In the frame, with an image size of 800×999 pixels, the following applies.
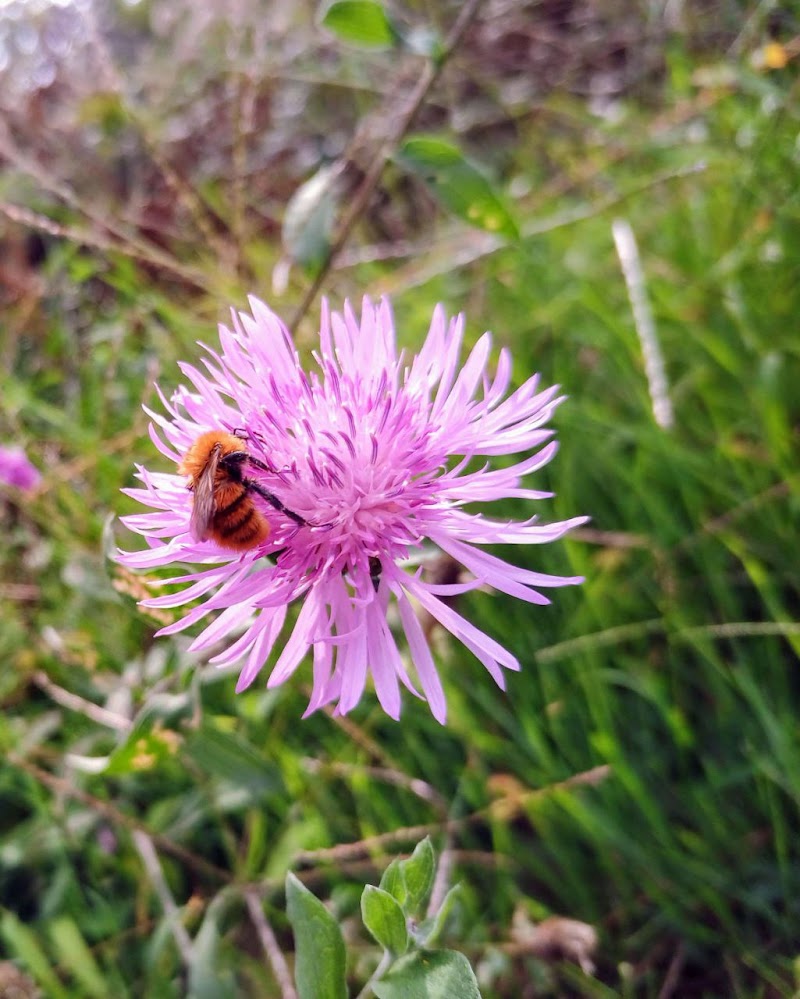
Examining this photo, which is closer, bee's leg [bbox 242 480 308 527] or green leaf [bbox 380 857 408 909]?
green leaf [bbox 380 857 408 909]

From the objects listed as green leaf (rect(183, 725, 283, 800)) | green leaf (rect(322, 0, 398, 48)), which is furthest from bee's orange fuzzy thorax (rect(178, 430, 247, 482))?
green leaf (rect(322, 0, 398, 48))

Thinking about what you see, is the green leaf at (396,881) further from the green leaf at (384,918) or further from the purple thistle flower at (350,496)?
the purple thistle flower at (350,496)

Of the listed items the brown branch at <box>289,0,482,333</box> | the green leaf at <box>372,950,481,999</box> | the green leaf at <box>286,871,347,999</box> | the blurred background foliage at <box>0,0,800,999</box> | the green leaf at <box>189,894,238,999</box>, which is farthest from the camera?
the brown branch at <box>289,0,482,333</box>

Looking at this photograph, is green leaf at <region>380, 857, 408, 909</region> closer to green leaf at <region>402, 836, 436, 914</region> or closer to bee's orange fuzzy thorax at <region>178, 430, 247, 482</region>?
green leaf at <region>402, 836, 436, 914</region>

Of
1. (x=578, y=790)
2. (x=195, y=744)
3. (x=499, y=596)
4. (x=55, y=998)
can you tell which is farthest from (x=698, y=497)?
(x=55, y=998)

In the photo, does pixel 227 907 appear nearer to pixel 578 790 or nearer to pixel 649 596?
pixel 578 790
